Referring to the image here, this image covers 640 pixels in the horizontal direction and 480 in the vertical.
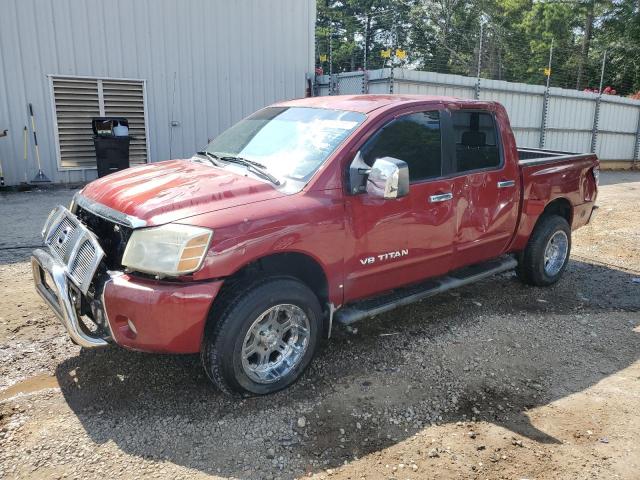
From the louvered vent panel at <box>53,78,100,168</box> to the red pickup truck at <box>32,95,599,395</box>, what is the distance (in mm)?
8038

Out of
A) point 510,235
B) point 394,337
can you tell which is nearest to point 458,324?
point 394,337

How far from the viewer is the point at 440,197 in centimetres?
417

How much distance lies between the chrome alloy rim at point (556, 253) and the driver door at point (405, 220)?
5.84 feet

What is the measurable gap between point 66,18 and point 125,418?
1011 cm

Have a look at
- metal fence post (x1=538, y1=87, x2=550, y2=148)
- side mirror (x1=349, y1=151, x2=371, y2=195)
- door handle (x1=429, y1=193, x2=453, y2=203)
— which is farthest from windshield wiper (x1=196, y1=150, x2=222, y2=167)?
metal fence post (x1=538, y1=87, x2=550, y2=148)

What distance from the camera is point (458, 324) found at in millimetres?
4664

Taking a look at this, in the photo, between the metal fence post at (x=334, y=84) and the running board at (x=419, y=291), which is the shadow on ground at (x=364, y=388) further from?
the metal fence post at (x=334, y=84)

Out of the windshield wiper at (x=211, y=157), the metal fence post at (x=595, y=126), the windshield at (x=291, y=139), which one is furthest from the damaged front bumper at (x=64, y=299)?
the metal fence post at (x=595, y=126)

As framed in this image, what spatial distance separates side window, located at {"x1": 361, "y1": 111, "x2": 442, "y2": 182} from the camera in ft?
12.6

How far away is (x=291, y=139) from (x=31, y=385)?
2.45 meters

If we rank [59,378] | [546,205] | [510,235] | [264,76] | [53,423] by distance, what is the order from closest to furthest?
[53,423] < [59,378] < [510,235] < [546,205] < [264,76]

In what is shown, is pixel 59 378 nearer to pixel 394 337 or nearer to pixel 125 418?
pixel 125 418

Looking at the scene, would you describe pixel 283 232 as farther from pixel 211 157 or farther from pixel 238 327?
pixel 211 157

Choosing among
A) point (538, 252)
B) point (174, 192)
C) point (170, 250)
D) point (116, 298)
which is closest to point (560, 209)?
point (538, 252)
